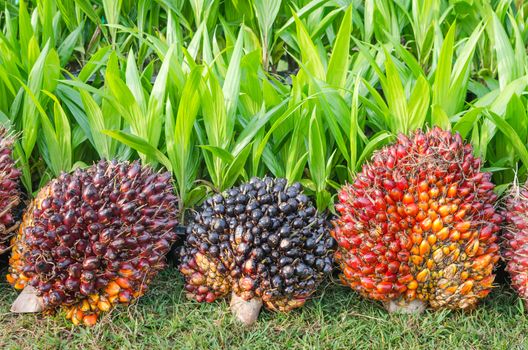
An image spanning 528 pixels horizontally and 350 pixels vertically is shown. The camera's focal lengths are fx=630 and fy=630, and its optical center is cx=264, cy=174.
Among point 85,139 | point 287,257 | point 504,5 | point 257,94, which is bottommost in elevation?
point 287,257

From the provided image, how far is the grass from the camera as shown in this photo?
1907 millimetres

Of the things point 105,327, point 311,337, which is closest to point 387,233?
point 311,337

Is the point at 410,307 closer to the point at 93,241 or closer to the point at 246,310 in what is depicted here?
the point at 246,310

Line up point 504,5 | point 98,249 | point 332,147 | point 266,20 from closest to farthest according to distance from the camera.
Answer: point 98,249 < point 332,147 < point 504,5 < point 266,20

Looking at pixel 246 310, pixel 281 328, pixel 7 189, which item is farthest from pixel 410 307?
pixel 7 189

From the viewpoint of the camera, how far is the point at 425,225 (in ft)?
6.16

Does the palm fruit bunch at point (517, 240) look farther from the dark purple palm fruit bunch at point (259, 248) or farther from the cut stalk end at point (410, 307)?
the dark purple palm fruit bunch at point (259, 248)

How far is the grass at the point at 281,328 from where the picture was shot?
6.26ft

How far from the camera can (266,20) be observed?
9.52ft

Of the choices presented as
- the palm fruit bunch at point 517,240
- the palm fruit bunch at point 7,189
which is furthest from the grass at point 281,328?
the palm fruit bunch at point 7,189

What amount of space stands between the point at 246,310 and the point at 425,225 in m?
→ 0.62

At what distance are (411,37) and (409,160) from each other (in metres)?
1.27

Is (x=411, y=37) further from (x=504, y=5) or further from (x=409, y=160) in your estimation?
(x=409, y=160)

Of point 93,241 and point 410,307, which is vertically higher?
point 93,241
